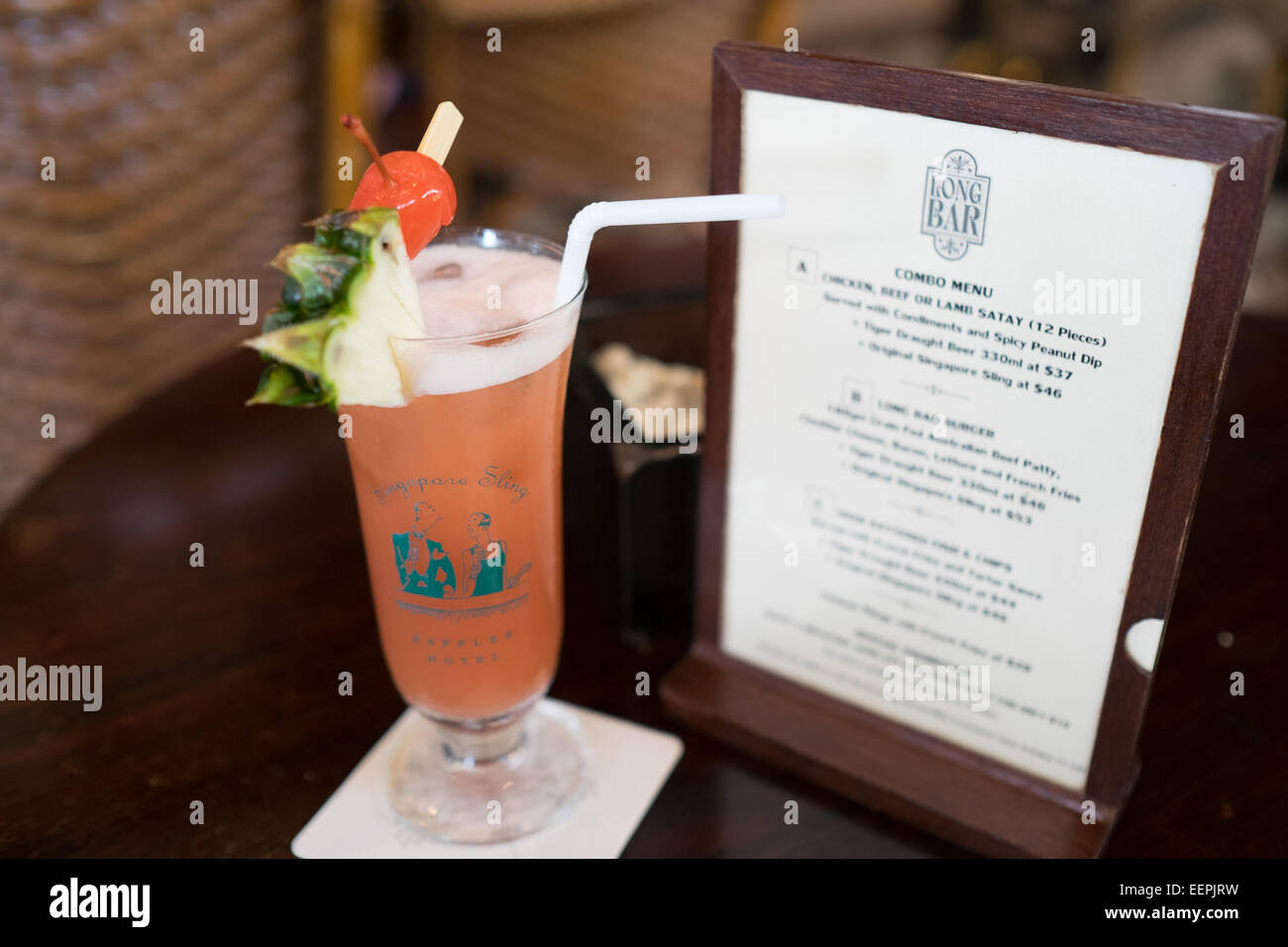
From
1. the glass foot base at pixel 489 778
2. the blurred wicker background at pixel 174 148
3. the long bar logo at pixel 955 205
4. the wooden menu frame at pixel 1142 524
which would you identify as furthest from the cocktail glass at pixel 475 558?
the blurred wicker background at pixel 174 148

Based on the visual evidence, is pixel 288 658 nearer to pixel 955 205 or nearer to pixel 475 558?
pixel 475 558

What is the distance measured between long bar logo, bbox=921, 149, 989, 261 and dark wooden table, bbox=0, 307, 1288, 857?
37 centimetres

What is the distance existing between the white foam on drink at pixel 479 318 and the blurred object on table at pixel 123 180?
835 millimetres

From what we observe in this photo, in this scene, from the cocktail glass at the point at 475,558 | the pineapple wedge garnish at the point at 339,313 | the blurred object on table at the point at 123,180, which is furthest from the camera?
the blurred object on table at the point at 123,180

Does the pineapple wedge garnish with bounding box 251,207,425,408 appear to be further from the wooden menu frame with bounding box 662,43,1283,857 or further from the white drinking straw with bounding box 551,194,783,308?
the wooden menu frame with bounding box 662,43,1283,857

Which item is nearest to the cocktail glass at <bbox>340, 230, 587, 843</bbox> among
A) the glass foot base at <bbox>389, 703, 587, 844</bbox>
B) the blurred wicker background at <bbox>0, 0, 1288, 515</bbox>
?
the glass foot base at <bbox>389, 703, 587, 844</bbox>

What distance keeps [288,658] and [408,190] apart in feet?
1.54

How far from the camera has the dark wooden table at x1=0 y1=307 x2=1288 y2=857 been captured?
2.67 feet

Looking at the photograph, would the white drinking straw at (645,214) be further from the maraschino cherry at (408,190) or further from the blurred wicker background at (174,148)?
the blurred wicker background at (174,148)

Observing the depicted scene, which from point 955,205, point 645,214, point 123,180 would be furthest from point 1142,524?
point 123,180

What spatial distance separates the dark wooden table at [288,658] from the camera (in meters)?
0.81

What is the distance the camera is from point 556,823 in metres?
0.83

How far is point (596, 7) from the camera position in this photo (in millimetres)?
2779
